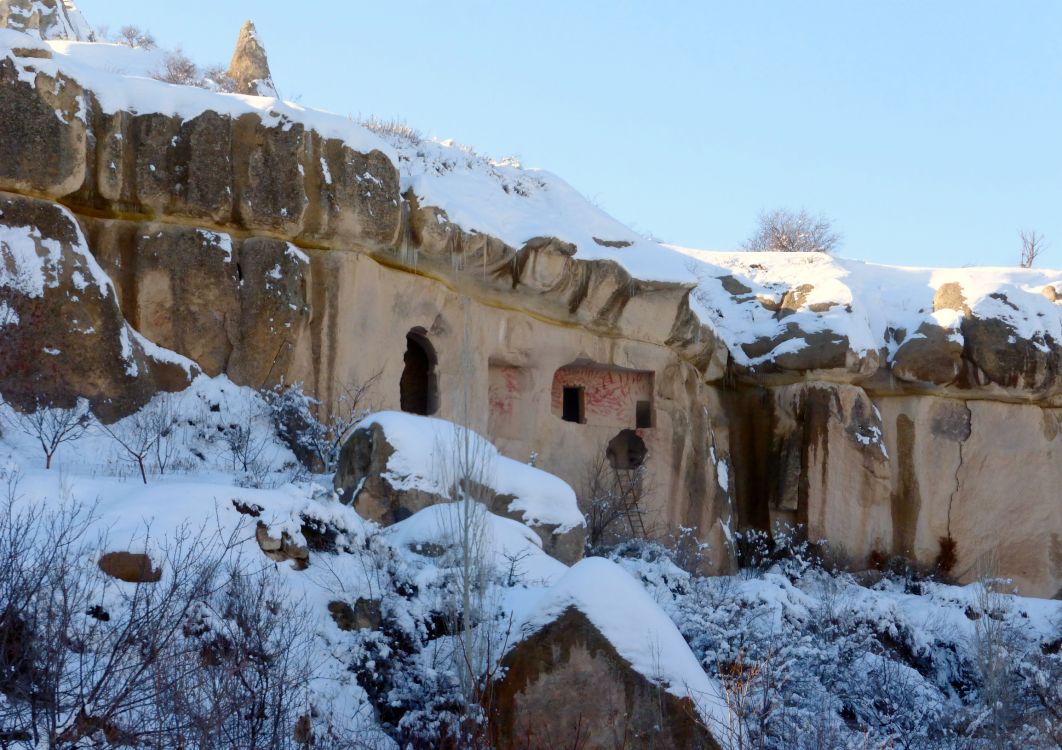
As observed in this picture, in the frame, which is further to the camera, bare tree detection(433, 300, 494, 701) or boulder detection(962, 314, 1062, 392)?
boulder detection(962, 314, 1062, 392)

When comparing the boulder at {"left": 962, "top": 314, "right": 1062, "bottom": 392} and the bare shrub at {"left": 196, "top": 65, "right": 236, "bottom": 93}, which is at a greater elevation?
the bare shrub at {"left": 196, "top": 65, "right": 236, "bottom": 93}

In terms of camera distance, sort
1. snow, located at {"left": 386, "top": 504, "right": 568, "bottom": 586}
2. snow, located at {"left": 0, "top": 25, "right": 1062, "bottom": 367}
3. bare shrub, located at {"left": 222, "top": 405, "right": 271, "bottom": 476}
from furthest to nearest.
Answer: snow, located at {"left": 0, "top": 25, "right": 1062, "bottom": 367} → bare shrub, located at {"left": 222, "top": 405, "right": 271, "bottom": 476} → snow, located at {"left": 386, "top": 504, "right": 568, "bottom": 586}

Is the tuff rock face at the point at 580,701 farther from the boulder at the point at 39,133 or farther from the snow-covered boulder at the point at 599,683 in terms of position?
the boulder at the point at 39,133

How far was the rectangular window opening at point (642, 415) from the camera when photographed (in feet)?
52.9

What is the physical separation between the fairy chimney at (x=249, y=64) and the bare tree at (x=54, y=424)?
10371 millimetres

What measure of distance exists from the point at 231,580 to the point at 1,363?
450 centimetres

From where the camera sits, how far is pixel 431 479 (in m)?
9.91

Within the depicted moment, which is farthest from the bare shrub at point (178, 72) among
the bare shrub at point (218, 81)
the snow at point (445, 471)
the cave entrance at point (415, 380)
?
the snow at point (445, 471)

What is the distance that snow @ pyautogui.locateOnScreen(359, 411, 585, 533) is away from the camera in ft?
32.3

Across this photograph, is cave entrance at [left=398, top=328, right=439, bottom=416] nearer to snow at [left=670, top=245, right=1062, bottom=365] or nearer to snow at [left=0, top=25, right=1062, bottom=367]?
snow at [left=0, top=25, right=1062, bottom=367]

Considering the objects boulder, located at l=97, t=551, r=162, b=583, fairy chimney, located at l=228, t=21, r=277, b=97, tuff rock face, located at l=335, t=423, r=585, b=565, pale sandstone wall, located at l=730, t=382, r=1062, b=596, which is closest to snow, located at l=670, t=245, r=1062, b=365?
pale sandstone wall, located at l=730, t=382, r=1062, b=596

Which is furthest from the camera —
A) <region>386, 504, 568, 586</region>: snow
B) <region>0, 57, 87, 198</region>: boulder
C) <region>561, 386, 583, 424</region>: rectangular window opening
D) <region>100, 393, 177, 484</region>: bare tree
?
<region>561, 386, 583, 424</region>: rectangular window opening

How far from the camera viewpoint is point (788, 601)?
10977 millimetres

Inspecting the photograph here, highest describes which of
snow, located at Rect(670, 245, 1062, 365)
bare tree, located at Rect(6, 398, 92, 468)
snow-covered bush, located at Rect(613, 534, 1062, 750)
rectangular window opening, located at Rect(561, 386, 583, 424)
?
snow, located at Rect(670, 245, 1062, 365)
